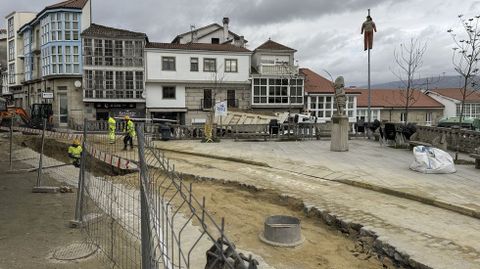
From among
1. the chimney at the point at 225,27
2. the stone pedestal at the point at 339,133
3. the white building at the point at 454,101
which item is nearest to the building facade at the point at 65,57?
the chimney at the point at 225,27

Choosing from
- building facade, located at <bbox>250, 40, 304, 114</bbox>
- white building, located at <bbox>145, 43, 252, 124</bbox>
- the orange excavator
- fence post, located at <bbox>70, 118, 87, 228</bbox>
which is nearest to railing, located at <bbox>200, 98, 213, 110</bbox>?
white building, located at <bbox>145, 43, 252, 124</bbox>

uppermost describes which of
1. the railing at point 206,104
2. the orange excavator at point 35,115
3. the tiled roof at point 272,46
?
the tiled roof at point 272,46

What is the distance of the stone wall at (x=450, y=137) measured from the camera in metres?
15.8

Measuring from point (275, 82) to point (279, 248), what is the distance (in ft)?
111

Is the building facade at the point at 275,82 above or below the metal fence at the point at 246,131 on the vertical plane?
above

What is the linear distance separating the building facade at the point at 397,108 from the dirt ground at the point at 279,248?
3982 cm

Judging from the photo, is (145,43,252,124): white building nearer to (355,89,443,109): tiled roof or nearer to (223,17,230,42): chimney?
(223,17,230,42): chimney

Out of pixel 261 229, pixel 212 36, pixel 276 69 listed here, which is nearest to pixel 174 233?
pixel 261 229

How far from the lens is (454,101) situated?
49.9 m

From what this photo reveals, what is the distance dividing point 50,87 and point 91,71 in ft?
16.9

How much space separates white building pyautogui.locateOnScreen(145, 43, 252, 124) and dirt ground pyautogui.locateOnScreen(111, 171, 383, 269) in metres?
26.8

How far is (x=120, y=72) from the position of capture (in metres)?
36.3

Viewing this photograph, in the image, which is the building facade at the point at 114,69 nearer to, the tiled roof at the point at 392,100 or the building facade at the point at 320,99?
the building facade at the point at 320,99

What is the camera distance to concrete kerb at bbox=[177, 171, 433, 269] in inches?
228
